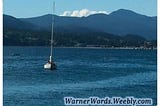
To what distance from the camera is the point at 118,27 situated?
110250mm

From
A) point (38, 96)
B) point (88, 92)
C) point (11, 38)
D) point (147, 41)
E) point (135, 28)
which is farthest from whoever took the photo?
point (135, 28)

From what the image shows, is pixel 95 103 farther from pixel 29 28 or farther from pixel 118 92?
pixel 29 28

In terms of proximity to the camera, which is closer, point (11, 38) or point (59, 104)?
point (59, 104)

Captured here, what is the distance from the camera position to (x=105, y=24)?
118m

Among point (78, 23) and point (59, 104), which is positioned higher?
point (78, 23)

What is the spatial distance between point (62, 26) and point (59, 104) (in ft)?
273

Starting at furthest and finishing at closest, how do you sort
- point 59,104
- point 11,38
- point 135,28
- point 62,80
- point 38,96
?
point 135,28 < point 11,38 < point 62,80 < point 38,96 < point 59,104

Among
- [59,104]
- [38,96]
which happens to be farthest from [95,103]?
[38,96]

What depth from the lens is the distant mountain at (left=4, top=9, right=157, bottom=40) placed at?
97.3 metres

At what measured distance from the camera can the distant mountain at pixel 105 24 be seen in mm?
97312

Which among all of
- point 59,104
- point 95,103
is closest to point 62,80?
point 59,104

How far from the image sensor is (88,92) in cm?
2306

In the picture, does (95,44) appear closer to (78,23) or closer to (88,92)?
(78,23)

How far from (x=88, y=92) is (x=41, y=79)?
9.18 m
